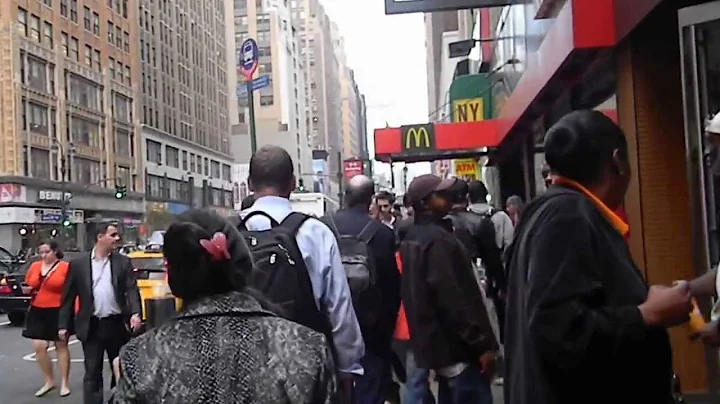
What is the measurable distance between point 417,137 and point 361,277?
51.1 ft

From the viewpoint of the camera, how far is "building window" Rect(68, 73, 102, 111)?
66.9 meters

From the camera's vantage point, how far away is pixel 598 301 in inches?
115

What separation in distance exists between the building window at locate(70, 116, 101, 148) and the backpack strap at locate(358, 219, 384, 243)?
205ft

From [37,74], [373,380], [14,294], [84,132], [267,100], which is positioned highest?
[267,100]

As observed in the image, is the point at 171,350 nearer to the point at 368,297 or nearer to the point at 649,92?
the point at 368,297

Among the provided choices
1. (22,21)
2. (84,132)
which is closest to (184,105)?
(84,132)

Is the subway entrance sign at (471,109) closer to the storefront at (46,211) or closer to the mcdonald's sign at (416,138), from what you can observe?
the mcdonald's sign at (416,138)

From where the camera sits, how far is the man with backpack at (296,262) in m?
4.42

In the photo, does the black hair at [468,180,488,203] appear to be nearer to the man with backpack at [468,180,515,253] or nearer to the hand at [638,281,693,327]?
the man with backpack at [468,180,515,253]

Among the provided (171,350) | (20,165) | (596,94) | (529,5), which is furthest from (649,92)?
(20,165)

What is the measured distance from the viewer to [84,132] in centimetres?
6912

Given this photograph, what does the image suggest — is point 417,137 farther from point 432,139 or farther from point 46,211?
point 46,211

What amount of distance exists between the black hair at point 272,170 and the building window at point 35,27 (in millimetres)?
60308

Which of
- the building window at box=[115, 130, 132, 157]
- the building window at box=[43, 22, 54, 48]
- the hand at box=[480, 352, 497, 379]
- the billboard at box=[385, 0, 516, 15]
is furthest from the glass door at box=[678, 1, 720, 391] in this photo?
the building window at box=[115, 130, 132, 157]
